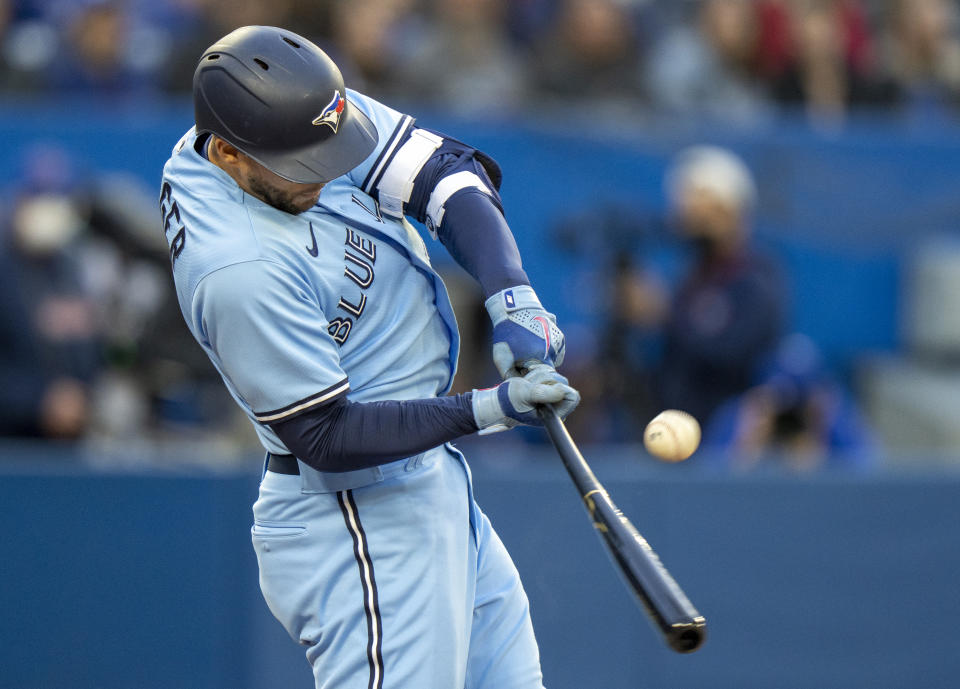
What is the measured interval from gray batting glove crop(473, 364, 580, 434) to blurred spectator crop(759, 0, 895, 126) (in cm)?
558

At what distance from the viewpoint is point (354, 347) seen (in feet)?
9.11

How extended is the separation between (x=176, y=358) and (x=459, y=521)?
12.9 ft

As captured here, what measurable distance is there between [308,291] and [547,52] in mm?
5291

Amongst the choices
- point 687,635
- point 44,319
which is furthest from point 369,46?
point 687,635

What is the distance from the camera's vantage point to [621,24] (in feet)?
25.2

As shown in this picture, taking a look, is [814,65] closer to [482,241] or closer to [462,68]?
[462,68]

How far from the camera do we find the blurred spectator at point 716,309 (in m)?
5.91

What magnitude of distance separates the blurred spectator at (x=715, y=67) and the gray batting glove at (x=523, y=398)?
5266mm

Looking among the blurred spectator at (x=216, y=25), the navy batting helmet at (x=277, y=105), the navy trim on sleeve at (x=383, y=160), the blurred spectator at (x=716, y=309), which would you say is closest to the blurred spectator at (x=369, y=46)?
the blurred spectator at (x=216, y=25)

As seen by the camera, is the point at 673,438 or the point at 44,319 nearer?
the point at 673,438

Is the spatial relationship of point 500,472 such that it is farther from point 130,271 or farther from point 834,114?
point 834,114

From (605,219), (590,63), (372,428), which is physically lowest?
(605,219)

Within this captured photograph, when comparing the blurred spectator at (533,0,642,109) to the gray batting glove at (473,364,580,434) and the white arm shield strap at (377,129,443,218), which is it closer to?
the white arm shield strap at (377,129,443,218)

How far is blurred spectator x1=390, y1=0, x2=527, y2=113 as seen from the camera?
7426mm
